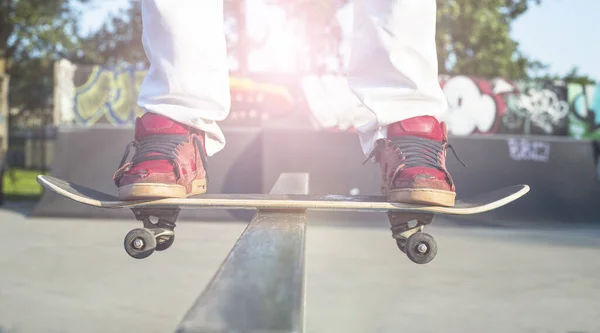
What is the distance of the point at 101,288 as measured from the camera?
3391 millimetres

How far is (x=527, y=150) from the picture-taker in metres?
A: 7.42

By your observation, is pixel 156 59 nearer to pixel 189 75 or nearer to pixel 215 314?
pixel 189 75

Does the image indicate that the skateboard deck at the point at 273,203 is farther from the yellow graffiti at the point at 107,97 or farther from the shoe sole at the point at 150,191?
the yellow graffiti at the point at 107,97

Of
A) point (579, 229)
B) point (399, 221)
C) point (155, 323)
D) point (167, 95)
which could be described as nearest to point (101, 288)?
point (155, 323)

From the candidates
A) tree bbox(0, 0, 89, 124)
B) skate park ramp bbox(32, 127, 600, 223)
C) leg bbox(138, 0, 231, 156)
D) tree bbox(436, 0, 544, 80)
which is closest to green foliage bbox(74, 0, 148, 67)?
tree bbox(0, 0, 89, 124)

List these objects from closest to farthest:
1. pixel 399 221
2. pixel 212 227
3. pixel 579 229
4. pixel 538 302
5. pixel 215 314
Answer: pixel 215 314 → pixel 399 221 → pixel 538 302 → pixel 212 227 → pixel 579 229

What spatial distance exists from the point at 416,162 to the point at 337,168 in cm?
553

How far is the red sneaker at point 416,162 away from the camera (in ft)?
4.68

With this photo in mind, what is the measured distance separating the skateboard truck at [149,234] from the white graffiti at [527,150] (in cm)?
659

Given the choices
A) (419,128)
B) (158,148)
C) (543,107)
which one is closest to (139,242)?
(158,148)

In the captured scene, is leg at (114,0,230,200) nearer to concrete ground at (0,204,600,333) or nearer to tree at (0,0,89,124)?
concrete ground at (0,204,600,333)

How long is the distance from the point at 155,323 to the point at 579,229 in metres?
5.92

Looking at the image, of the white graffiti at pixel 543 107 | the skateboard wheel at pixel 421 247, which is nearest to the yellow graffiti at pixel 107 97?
the white graffiti at pixel 543 107

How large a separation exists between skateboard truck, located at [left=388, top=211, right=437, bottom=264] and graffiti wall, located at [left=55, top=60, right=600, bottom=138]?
13.5m
